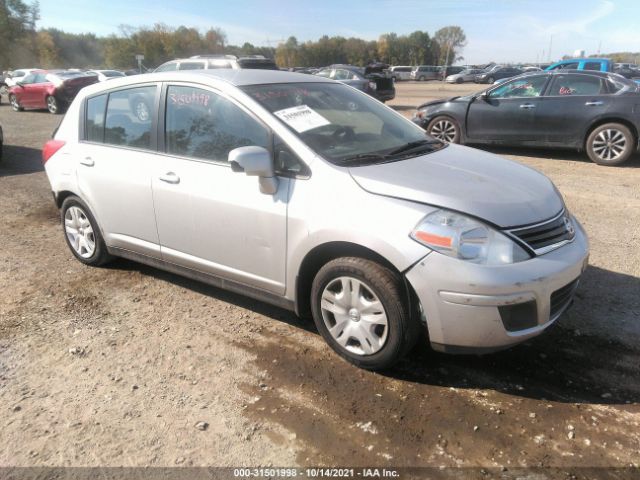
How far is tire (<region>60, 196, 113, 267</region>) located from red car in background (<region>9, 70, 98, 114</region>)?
16349mm

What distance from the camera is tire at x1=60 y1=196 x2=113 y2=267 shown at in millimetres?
4328

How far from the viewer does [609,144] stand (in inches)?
323

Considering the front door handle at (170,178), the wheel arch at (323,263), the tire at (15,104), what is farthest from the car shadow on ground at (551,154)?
the tire at (15,104)

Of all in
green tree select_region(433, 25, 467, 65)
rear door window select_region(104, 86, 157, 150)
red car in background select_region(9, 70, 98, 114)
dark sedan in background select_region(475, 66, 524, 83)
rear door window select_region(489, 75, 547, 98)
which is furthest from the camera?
green tree select_region(433, 25, 467, 65)

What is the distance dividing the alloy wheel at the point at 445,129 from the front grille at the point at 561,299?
281 inches

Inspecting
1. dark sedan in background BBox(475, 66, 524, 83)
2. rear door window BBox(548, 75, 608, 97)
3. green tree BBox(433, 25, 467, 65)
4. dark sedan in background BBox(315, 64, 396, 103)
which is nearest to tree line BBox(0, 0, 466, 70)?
green tree BBox(433, 25, 467, 65)

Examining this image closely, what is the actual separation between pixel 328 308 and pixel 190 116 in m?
1.70

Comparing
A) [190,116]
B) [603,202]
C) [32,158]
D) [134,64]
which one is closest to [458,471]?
[190,116]

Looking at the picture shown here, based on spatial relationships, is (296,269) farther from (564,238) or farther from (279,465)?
(564,238)

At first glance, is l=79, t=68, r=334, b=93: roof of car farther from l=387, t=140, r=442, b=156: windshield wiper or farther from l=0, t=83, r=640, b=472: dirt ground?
l=0, t=83, r=640, b=472: dirt ground

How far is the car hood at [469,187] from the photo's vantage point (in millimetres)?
2666

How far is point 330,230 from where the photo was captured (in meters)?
2.81

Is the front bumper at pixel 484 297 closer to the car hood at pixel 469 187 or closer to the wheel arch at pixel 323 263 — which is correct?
the wheel arch at pixel 323 263

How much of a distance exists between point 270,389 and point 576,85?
26.9 ft
